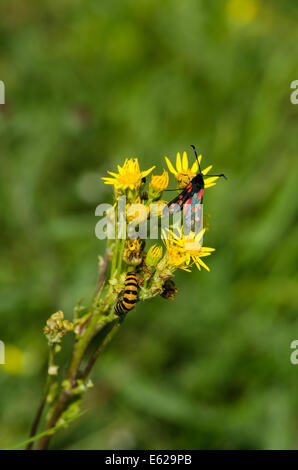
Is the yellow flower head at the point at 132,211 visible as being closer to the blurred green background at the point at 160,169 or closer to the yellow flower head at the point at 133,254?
the yellow flower head at the point at 133,254

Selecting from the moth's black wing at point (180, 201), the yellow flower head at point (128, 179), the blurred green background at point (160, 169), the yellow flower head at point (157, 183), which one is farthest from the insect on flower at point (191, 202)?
the blurred green background at point (160, 169)

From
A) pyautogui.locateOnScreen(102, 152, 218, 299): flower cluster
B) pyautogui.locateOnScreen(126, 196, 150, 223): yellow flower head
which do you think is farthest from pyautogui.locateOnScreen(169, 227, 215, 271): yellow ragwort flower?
pyautogui.locateOnScreen(126, 196, 150, 223): yellow flower head

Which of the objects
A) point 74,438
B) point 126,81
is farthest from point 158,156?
point 74,438

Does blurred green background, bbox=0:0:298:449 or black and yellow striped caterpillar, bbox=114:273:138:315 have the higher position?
blurred green background, bbox=0:0:298:449

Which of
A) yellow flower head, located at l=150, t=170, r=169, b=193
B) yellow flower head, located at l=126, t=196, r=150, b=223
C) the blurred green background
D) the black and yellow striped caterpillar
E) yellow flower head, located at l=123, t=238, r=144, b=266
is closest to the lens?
the black and yellow striped caterpillar

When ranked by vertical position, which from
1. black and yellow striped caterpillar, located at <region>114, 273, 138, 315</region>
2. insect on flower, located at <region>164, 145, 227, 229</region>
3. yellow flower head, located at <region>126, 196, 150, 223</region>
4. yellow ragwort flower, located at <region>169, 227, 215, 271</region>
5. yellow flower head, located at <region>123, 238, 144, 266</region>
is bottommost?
black and yellow striped caterpillar, located at <region>114, 273, 138, 315</region>

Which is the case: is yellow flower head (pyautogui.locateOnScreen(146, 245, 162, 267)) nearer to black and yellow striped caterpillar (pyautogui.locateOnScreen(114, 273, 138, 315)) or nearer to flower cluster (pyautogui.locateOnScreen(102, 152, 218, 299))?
flower cluster (pyautogui.locateOnScreen(102, 152, 218, 299))
